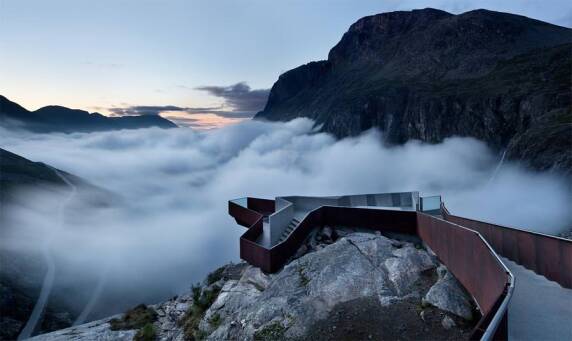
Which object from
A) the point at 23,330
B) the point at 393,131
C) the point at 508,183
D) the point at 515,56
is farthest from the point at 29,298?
the point at 515,56

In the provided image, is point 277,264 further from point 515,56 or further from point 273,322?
point 515,56

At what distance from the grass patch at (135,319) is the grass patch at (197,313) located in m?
2.10

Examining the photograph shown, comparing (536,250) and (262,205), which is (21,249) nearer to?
(262,205)

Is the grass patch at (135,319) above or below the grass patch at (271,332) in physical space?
below

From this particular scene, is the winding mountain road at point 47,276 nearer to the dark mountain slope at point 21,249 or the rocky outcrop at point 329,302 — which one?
the dark mountain slope at point 21,249

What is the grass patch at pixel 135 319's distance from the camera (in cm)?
1739

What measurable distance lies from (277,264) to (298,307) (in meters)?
5.03

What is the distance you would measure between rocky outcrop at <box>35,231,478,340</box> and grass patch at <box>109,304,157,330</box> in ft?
1.40

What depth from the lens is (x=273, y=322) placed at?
1156 centimetres

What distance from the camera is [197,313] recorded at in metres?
15.9

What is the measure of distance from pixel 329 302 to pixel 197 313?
6.89 meters

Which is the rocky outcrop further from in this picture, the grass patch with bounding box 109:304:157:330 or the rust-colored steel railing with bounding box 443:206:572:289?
the rust-colored steel railing with bounding box 443:206:572:289

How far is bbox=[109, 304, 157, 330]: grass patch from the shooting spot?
1739 centimetres

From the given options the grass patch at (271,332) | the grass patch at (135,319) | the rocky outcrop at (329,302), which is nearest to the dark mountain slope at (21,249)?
the grass patch at (135,319)
